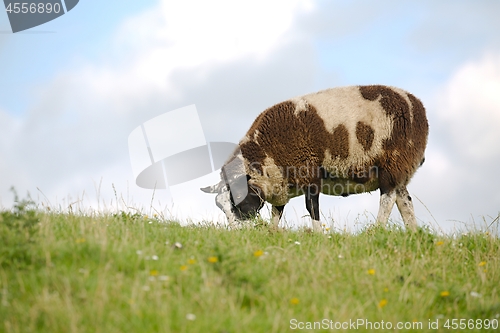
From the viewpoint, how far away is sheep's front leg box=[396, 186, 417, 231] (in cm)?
1143

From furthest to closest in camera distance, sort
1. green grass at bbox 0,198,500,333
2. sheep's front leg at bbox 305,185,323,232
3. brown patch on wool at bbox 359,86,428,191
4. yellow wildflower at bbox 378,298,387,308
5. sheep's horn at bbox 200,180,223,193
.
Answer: sheep's horn at bbox 200,180,223,193
sheep's front leg at bbox 305,185,323,232
brown patch on wool at bbox 359,86,428,191
yellow wildflower at bbox 378,298,387,308
green grass at bbox 0,198,500,333

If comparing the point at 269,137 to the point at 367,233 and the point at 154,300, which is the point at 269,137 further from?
the point at 154,300

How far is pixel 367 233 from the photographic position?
910cm

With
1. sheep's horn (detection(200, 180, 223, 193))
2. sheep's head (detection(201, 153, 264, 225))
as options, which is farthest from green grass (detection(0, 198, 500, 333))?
sheep's horn (detection(200, 180, 223, 193))

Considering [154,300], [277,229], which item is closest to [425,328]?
[154,300]

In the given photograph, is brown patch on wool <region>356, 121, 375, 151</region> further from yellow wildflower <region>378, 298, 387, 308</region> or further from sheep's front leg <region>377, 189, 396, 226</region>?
yellow wildflower <region>378, 298, 387, 308</region>

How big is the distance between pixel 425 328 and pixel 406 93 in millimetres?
7082

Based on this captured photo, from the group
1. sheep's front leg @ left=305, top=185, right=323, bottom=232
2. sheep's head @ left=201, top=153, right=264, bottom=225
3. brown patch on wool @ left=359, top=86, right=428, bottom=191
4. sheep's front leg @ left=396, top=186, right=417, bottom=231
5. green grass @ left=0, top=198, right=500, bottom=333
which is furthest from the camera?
sheep's head @ left=201, top=153, right=264, bottom=225

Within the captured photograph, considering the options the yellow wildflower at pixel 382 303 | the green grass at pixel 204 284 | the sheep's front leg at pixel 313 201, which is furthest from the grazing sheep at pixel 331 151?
the yellow wildflower at pixel 382 303

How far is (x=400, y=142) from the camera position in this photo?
35.6 ft

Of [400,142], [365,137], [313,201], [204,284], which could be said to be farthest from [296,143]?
[204,284]

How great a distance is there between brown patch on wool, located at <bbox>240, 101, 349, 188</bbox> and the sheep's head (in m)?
0.40

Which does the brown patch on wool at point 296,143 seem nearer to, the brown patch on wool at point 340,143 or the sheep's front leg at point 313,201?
the brown patch on wool at point 340,143

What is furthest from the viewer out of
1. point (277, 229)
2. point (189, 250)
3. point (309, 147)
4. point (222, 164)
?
point (222, 164)
